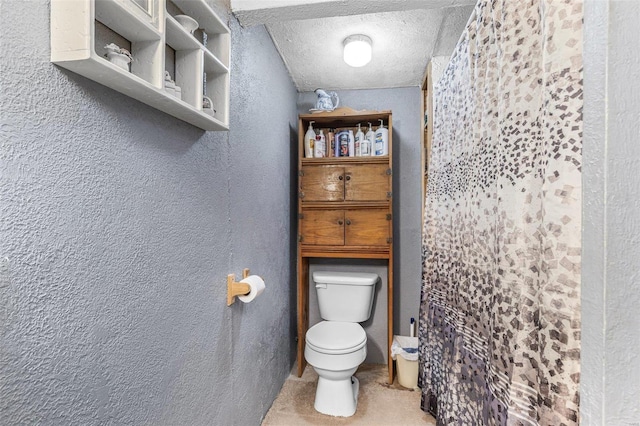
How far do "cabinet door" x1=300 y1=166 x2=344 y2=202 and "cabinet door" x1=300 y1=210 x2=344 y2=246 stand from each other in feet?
0.36

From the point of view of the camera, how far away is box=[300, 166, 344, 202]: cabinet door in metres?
2.28

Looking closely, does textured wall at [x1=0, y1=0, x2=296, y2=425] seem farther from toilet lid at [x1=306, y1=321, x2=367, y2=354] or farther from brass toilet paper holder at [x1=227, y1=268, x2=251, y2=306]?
toilet lid at [x1=306, y1=321, x2=367, y2=354]

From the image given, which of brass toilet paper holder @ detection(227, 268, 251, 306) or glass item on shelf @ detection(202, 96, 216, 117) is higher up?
glass item on shelf @ detection(202, 96, 216, 117)

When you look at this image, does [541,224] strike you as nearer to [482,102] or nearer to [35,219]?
[482,102]

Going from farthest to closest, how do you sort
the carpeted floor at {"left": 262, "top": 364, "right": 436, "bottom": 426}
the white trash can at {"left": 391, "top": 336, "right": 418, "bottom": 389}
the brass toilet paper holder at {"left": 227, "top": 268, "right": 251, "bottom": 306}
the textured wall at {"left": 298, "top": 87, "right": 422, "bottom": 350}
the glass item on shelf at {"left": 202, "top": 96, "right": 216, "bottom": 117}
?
the textured wall at {"left": 298, "top": 87, "right": 422, "bottom": 350} → the white trash can at {"left": 391, "top": 336, "right": 418, "bottom": 389} → the carpeted floor at {"left": 262, "top": 364, "right": 436, "bottom": 426} → the brass toilet paper holder at {"left": 227, "top": 268, "right": 251, "bottom": 306} → the glass item on shelf at {"left": 202, "top": 96, "right": 216, "bottom": 117}

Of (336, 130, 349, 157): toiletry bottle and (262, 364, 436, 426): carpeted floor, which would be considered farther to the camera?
(336, 130, 349, 157): toiletry bottle

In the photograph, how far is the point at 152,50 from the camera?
0.79 m

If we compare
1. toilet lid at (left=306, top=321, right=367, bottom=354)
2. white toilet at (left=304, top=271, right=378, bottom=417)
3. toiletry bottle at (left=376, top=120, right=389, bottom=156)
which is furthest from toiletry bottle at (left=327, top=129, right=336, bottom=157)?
toilet lid at (left=306, top=321, right=367, bottom=354)

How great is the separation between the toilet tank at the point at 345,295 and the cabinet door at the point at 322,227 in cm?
27

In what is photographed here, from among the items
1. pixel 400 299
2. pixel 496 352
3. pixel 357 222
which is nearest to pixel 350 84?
pixel 357 222

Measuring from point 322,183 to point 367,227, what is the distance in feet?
1.51

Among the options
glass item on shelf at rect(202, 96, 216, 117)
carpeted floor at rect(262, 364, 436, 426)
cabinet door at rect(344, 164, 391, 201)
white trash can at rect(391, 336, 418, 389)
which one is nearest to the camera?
glass item on shelf at rect(202, 96, 216, 117)

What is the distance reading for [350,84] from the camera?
2.46 metres

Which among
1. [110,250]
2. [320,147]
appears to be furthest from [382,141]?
[110,250]
